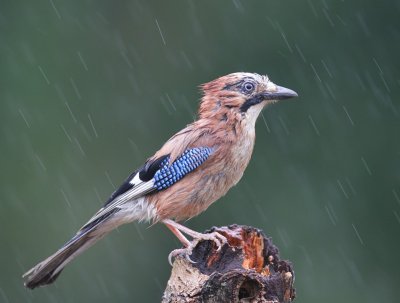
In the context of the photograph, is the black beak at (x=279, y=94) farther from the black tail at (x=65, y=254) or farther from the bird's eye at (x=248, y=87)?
the black tail at (x=65, y=254)

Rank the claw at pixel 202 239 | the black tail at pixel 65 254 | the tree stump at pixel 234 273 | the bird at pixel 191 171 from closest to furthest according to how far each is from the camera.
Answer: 1. the tree stump at pixel 234 273
2. the claw at pixel 202 239
3. the black tail at pixel 65 254
4. the bird at pixel 191 171

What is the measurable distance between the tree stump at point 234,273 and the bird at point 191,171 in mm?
1096

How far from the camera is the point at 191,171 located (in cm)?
740

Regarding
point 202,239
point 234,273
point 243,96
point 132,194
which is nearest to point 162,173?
point 132,194

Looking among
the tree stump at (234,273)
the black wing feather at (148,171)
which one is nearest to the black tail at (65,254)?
the black wing feather at (148,171)

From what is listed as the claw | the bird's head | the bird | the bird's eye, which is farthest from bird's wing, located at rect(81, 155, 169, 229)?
the claw

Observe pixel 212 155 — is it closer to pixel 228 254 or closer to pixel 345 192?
pixel 228 254

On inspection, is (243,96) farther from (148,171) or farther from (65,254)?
(65,254)

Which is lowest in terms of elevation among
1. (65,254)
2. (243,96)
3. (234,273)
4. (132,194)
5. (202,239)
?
(234,273)

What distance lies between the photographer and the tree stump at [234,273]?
18.9 ft

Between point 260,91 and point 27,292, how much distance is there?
6525mm

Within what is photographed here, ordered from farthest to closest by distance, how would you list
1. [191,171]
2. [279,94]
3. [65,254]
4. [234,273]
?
[279,94]
[191,171]
[65,254]
[234,273]

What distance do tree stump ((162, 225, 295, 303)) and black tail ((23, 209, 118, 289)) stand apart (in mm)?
1282

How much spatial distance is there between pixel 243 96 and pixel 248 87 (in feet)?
0.22
